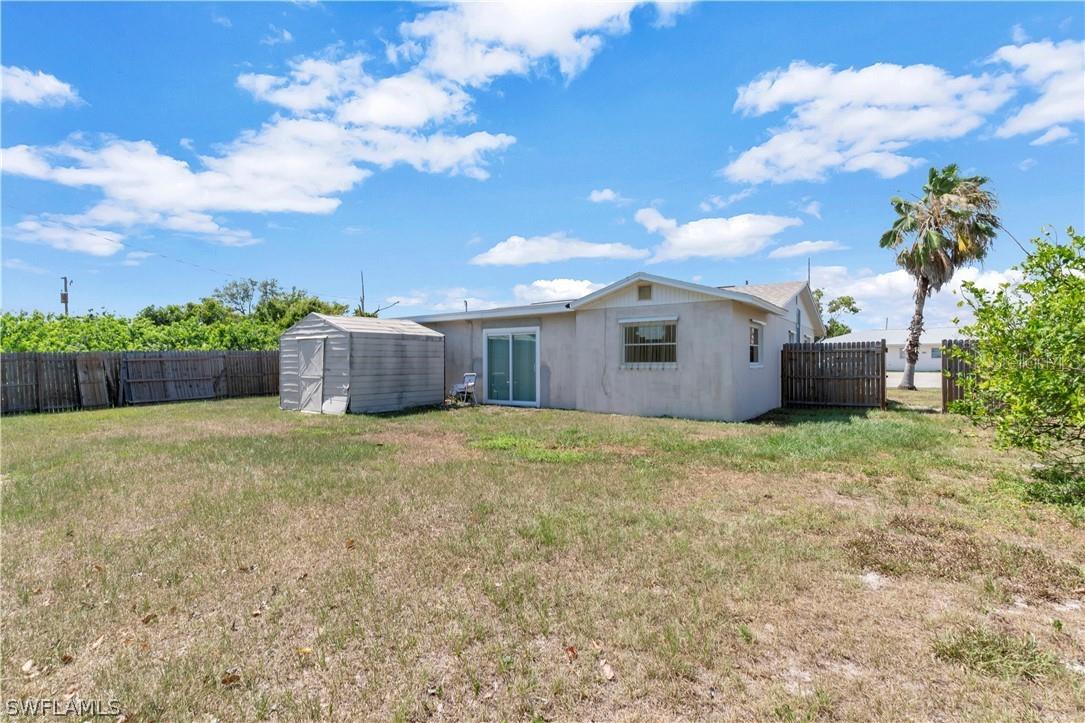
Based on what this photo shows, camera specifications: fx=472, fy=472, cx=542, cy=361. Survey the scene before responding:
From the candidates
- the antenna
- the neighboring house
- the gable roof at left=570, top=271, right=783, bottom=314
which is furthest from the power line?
the neighboring house

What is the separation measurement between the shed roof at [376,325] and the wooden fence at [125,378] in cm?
664

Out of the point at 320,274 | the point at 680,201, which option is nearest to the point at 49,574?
the point at 680,201

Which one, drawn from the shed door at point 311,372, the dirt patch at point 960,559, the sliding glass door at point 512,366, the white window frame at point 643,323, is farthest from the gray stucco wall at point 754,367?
the shed door at point 311,372

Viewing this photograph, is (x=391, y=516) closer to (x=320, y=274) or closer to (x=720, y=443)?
(x=720, y=443)

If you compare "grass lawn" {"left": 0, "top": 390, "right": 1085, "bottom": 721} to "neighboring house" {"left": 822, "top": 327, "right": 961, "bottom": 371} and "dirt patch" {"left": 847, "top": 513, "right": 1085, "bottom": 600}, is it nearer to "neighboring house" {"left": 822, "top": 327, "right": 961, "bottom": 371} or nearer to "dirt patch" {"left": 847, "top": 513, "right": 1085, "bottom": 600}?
"dirt patch" {"left": 847, "top": 513, "right": 1085, "bottom": 600}

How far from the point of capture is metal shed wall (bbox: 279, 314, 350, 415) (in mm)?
12156

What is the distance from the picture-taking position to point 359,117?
1155 cm

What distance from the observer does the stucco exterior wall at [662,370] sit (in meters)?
10.9

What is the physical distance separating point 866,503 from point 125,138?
20.2 m

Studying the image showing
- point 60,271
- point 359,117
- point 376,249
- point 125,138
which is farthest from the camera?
point 60,271

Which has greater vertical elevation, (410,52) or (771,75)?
(410,52)

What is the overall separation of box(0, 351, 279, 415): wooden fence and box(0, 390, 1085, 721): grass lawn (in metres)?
10.00

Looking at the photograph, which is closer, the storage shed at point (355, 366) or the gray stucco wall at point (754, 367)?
the gray stucco wall at point (754, 367)

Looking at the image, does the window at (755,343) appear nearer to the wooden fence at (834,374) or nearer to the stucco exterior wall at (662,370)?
the stucco exterior wall at (662,370)
